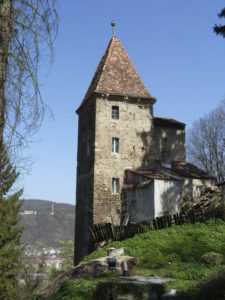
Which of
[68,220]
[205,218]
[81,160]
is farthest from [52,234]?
[205,218]

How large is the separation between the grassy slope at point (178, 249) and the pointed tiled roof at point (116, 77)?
523 inches

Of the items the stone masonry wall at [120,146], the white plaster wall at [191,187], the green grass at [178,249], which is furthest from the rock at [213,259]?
the stone masonry wall at [120,146]

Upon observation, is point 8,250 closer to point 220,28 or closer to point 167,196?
point 167,196

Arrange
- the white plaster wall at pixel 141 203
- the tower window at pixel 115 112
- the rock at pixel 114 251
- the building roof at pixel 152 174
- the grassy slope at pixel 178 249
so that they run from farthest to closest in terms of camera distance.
Answer: the tower window at pixel 115 112, the building roof at pixel 152 174, the white plaster wall at pixel 141 203, the rock at pixel 114 251, the grassy slope at pixel 178 249

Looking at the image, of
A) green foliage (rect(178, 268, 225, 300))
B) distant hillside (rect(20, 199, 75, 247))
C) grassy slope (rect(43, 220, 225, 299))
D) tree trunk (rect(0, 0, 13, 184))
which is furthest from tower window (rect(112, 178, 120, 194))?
distant hillside (rect(20, 199, 75, 247))

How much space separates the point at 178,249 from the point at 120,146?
13267 millimetres

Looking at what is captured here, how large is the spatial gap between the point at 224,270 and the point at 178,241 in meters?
7.18

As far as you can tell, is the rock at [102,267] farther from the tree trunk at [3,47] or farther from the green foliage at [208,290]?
the tree trunk at [3,47]

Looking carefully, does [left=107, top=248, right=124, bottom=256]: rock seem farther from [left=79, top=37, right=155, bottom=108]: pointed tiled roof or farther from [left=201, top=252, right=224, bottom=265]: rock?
[left=79, top=37, right=155, bottom=108]: pointed tiled roof

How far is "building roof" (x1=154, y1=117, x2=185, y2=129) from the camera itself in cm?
2777

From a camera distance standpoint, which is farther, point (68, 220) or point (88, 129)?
point (68, 220)

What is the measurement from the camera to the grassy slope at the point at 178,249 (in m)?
9.88

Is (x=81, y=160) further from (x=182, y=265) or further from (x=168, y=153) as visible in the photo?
(x=182, y=265)

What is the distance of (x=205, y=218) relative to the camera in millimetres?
14219
